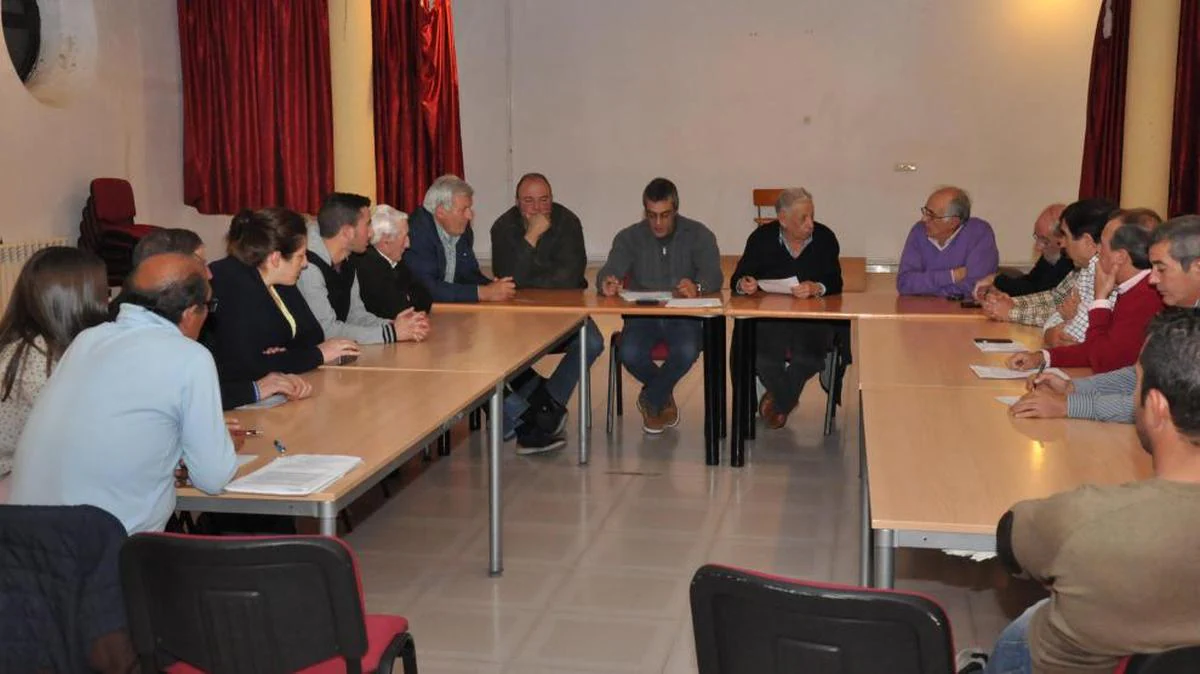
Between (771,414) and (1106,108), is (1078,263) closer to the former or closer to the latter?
(771,414)

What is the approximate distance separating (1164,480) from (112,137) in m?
6.44

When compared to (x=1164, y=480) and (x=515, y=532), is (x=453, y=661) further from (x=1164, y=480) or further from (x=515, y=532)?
(x=1164, y=480)

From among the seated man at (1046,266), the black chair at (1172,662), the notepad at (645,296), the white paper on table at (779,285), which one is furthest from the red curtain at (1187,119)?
the black chair at (1172,662)

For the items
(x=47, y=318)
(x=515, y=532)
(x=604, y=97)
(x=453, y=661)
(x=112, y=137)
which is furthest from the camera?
(x=604, y=97)

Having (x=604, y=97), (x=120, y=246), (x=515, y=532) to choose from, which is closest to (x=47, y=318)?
(x=515, y=532)

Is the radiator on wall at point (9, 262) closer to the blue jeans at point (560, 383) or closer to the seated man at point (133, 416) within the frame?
the blue jeans at point (560, 383)

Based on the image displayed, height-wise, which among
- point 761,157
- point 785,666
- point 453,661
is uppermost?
point 761,157

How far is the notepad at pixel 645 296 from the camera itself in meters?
5.54

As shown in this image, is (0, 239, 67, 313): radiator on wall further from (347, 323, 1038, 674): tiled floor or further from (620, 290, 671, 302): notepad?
(620, 290, 671, 302): notepad

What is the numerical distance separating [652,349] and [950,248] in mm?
1446

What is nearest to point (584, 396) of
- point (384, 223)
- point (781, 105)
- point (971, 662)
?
point (384, 223)

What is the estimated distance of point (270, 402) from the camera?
137 inches

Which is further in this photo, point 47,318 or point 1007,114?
point 1007,114

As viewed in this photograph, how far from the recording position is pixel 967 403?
347cm
